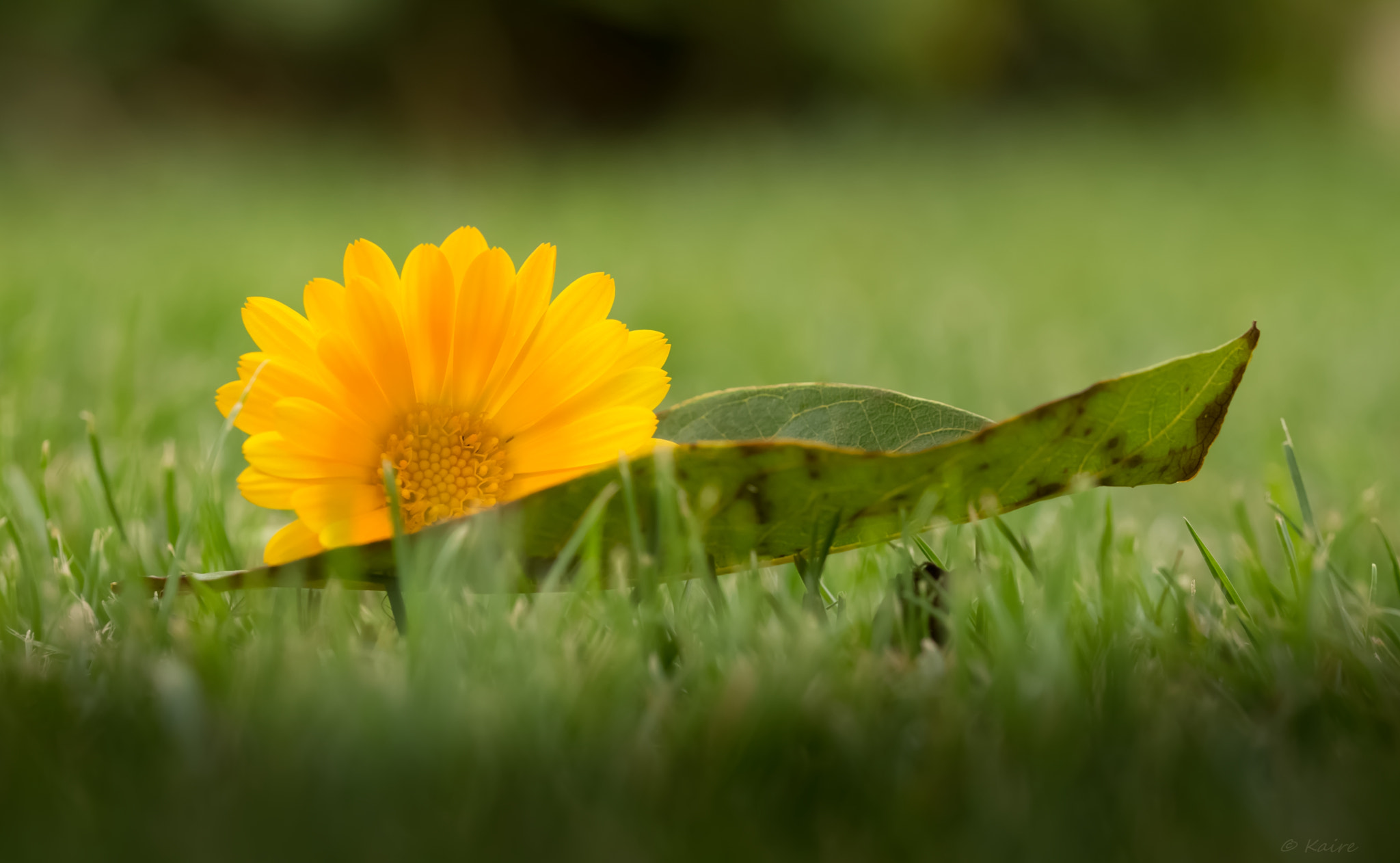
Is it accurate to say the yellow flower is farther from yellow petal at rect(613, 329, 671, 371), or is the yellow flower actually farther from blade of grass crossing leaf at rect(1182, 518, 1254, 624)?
blade of grass crossing leaf at rect(1182, 518, 1254, 624)

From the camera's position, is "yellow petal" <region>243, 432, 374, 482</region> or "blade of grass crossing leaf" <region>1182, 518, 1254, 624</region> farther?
"blade of grass crossing leaf" <region>1182, 518, 1254, 624</region>

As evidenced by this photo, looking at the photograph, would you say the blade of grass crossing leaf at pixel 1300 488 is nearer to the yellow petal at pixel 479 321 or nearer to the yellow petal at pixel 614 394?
the yellow petal at pixel 614 394

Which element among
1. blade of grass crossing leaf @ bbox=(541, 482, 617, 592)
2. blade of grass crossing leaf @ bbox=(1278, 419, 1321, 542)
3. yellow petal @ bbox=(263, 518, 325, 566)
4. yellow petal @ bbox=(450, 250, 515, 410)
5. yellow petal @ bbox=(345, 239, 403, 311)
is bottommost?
blade of grass crossing leaf @ bbox=(1278, 419, 1321, 542)

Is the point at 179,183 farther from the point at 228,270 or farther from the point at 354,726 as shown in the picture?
the point at 354,726

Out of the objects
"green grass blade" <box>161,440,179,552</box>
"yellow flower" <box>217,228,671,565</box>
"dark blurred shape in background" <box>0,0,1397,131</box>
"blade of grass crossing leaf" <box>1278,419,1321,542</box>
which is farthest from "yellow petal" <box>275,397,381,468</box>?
"dark blurred shape in background" <box>0,0,1397,131</box>

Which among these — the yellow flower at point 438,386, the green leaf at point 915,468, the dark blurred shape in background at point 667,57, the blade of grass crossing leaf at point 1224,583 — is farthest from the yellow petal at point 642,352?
the dark blurred shape in background at point 667,57

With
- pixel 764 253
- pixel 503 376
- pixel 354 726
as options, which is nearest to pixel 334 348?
pixel 503 376

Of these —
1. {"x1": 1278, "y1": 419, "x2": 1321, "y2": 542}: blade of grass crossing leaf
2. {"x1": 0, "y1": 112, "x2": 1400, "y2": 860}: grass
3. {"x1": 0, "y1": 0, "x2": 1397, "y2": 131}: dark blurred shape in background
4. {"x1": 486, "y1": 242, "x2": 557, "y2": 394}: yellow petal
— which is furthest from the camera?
{"x1": 0, "y1": 0, "x2": 1397, "y2": 131}: dark blurred shape in background
